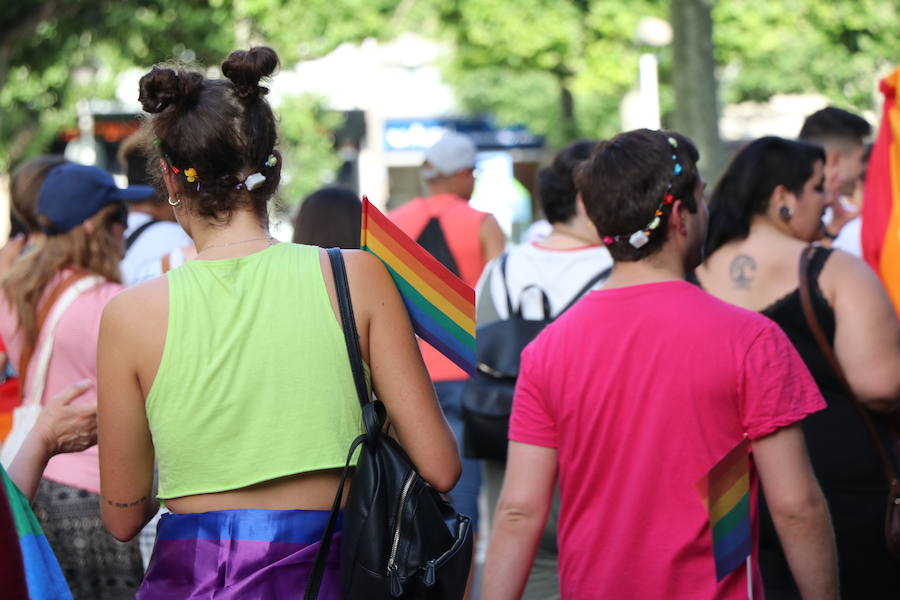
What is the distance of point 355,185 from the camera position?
34719 millimetres

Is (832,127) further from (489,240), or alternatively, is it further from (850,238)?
(489,240)

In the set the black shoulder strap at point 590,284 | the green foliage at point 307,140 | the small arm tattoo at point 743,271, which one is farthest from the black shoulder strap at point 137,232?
the green foliage at point 307,140

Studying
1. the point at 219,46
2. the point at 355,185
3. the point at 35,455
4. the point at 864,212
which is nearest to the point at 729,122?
the point at 355,185

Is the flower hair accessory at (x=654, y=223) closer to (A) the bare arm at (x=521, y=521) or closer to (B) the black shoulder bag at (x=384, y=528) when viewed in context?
(A) the bare arm at (x=521, y=521)

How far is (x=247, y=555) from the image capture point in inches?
99.3

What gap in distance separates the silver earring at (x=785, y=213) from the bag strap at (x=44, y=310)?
2249mm

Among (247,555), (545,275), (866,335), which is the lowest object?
(247,555)

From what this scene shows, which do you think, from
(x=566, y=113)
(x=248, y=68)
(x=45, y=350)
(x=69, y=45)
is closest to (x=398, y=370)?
(x=248, y=68)

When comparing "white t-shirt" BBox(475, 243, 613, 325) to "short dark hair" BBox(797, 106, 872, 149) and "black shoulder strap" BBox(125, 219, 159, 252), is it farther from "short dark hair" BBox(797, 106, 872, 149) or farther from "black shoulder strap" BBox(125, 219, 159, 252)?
"black shoulder strap" BBox(125, 219, 159, 252)

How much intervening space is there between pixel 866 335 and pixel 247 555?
6.16 feet

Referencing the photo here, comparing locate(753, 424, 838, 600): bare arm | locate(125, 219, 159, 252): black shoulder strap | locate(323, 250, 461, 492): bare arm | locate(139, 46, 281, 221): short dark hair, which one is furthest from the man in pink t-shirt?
locate(125, 219, 159, 252): black shoulder strap

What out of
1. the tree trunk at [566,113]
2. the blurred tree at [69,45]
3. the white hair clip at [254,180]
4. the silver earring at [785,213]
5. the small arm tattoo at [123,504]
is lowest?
Result: the small arm tattoo at [123,504]

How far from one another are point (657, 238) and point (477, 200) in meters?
14.6

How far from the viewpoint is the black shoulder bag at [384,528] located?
8.13ft
